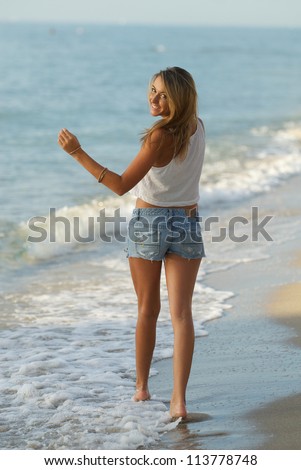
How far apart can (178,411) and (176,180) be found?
1.14 m

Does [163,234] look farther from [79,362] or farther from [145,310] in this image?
[79,362]

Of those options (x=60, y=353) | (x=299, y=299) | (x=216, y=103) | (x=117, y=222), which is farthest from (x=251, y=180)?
(x=216, y=103)

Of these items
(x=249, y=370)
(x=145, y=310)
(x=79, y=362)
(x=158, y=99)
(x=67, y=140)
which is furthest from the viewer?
(x=79, y=362)

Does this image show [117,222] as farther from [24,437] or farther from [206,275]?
[24,437]

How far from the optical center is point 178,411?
452 centimetres

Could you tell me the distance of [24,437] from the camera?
4355 millimetres

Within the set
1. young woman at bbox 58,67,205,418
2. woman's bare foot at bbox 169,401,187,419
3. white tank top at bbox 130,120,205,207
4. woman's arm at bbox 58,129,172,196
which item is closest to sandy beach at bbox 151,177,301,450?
woman's bare foot at bbox 169,401,187,419

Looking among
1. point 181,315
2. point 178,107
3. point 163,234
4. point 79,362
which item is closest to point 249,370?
point 181,315

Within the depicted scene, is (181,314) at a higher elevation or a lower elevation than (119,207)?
lower

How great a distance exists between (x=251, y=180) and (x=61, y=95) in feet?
55.2

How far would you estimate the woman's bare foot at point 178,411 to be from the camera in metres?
4.52

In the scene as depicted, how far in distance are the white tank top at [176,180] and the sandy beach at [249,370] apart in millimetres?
1091

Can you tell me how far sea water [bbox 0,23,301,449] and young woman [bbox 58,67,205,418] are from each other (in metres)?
0.47

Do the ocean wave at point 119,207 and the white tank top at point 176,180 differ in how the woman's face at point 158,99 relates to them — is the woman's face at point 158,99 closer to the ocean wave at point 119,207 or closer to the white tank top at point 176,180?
the white tank top at point 176,180
